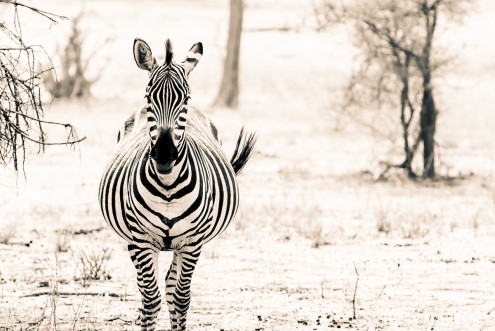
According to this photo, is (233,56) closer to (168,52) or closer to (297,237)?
(297,237)

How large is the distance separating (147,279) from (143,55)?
1.30 m

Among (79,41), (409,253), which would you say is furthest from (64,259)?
(79,41)

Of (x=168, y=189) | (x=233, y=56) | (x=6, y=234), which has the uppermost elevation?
(x=233, y=56)

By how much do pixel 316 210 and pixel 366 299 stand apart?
428 cm

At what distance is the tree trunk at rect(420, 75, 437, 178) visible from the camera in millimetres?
14353

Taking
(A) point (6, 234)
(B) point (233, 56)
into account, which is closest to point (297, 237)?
(A) point (6, 234)

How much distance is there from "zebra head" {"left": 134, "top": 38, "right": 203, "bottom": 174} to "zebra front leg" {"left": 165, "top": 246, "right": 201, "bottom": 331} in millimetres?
726

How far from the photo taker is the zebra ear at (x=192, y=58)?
542 cm

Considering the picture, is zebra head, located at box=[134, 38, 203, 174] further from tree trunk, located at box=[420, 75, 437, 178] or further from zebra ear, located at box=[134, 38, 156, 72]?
tree trunk, located at box=[420, 75, 437, 178]

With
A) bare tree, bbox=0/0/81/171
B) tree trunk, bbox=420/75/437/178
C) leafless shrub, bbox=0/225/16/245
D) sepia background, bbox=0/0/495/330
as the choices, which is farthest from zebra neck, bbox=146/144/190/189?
tree trunk, bbox=420/75/437/178

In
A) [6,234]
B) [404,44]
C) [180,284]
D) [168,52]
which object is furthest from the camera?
[404,44]

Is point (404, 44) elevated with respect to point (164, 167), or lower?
elevated

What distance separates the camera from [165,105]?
502 cm

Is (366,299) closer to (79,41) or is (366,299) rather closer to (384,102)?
(384,102)
